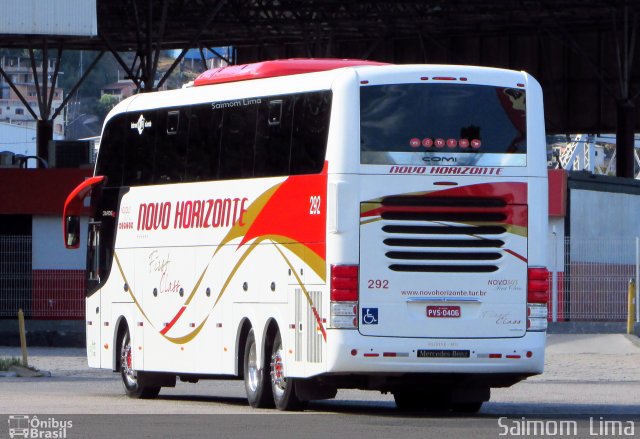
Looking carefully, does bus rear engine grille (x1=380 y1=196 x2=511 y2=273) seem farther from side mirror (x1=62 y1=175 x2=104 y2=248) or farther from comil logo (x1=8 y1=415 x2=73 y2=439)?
side mirror (x1=62 y1=175 x2=104 y2=248)

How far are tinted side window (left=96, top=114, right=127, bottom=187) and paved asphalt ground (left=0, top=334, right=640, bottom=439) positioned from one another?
3.02 meters

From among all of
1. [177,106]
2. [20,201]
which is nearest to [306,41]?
[20,201]

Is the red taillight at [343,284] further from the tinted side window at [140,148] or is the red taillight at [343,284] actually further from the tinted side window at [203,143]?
the tinted side window at [140,148]

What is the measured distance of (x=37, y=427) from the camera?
1389cm

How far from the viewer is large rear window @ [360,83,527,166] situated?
16.0m

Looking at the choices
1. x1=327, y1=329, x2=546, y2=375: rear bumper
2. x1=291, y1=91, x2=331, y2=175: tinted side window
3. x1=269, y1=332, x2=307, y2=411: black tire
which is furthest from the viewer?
x1=269, y1=332, x2=307, y2=411: black tire

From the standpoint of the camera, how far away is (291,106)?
17.0 meters

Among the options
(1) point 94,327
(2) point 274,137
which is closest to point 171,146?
(2) point 274,137

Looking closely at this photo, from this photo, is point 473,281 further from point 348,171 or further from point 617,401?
point 617,401

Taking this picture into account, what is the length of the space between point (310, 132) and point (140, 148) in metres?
4.47

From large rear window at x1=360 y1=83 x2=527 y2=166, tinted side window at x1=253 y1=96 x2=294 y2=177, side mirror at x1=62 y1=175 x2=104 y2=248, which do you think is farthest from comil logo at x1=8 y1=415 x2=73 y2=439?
side mirror at x1=62 y1=175 x2=104 y2=248

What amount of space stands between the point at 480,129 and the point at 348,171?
158 centimetres

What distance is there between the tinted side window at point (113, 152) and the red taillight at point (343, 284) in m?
6.02

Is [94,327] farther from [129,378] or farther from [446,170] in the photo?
[446,170]
